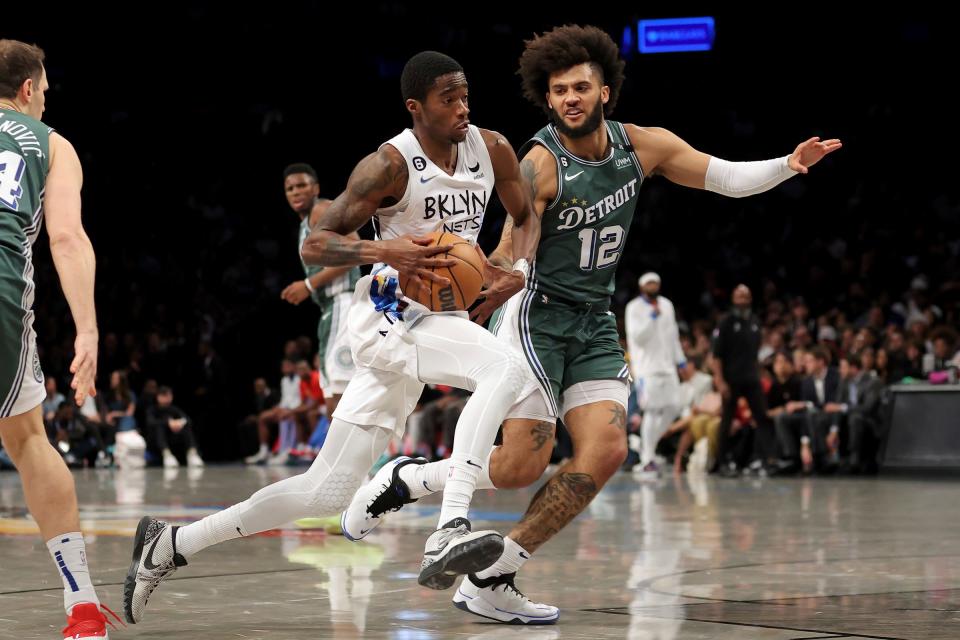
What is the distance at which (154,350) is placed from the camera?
19.1 metres

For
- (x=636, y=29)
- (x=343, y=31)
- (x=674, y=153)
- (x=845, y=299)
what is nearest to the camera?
(x=674, y=153)

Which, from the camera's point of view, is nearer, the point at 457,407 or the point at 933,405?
the point at 933,405

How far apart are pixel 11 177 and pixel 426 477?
6.03 ft

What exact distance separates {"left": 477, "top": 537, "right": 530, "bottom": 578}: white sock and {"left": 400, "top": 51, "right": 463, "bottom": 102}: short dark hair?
1670mm

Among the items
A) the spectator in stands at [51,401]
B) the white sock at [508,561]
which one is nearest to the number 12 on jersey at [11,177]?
the white sock at [508,561]

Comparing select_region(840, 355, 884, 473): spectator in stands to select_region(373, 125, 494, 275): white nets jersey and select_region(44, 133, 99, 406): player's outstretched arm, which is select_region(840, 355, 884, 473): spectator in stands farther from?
select_region(44, 133, 99, 406): player's outstretched arm

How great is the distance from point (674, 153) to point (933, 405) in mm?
8344

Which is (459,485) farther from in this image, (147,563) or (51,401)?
(51,401)

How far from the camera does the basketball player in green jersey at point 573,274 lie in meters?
5.09

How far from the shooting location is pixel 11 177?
4.12 m

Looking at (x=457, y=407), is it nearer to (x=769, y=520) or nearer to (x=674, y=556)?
(x=769, y=520)

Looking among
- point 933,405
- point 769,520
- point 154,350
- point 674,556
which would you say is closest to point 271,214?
point 154,350

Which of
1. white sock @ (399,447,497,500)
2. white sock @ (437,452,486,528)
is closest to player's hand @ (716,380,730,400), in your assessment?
white sock @ (399,447,497,500)

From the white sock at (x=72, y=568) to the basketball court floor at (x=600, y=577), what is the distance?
38cm
